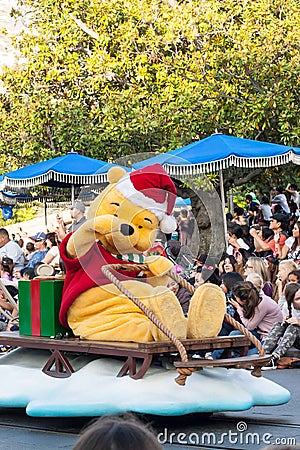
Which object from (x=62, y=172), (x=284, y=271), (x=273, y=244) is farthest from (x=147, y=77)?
(x=284, y=271)

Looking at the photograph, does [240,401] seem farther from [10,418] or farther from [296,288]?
[296,288]

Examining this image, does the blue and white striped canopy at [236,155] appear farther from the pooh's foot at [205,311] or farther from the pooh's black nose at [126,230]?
the pooh's foot at [205,311]

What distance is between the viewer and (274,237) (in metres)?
12.1

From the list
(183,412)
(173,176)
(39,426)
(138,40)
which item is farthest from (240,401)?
(138,40)

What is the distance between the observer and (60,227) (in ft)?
42.5

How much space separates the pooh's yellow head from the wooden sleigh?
0.62 ft

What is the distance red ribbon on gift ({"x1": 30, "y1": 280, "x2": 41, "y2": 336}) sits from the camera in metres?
6.75

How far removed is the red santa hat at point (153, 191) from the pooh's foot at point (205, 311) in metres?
0.54

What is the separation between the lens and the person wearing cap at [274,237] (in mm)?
11914

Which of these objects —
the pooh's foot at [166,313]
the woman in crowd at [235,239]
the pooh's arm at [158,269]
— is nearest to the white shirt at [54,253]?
the woman in crowd at [235,239]

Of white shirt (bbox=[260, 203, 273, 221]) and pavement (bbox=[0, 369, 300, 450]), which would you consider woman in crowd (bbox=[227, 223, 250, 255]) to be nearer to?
white shirt (bbox=[260, 203, 273, 221])

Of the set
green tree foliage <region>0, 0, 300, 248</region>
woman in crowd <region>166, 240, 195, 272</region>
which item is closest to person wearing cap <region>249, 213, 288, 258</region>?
green tree foliage <region>0, 0, 300, 248</region>

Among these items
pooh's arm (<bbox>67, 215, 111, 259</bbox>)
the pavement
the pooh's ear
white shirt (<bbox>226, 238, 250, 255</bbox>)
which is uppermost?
the pooh's ear

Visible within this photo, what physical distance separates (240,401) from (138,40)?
13.4 m
